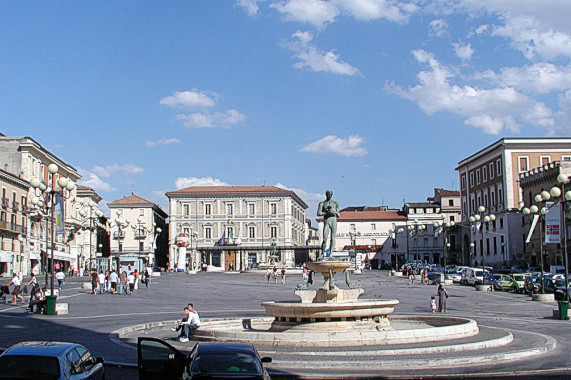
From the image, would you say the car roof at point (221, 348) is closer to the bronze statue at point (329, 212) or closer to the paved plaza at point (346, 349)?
the paved plaza at point (346, 349)

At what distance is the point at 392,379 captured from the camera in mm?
11977

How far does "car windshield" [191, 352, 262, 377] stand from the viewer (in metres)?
8.63

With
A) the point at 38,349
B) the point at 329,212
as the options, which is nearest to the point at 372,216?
the point at 329,212

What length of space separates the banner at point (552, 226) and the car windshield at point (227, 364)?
29705 mm

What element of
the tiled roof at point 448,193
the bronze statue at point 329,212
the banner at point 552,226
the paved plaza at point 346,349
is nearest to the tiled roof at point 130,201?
the tiled roof at point 448,193

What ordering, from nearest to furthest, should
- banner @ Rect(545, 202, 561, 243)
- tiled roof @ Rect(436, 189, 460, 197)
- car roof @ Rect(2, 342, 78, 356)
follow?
1. car roof @ Rect(2, 342, 78, 356)
2. banner @ Rect(545, 202, 561, 243)
3. tiled roof @ Rect(436, 189, 460, 197)

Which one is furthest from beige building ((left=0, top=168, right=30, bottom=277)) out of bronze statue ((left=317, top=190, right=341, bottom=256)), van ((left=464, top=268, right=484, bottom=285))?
bronze statue ((left=317, top=190, right=341, bottom=256))

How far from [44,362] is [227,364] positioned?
7.74ft

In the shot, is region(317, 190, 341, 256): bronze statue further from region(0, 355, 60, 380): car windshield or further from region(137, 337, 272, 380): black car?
region(0, 355, 60, 380): car windshield

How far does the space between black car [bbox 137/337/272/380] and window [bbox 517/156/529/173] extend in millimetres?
75855

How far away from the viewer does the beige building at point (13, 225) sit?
198ft

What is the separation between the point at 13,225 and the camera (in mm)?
62281

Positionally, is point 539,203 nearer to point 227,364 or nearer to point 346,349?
point 346,349

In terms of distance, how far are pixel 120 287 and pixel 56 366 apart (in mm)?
32275
